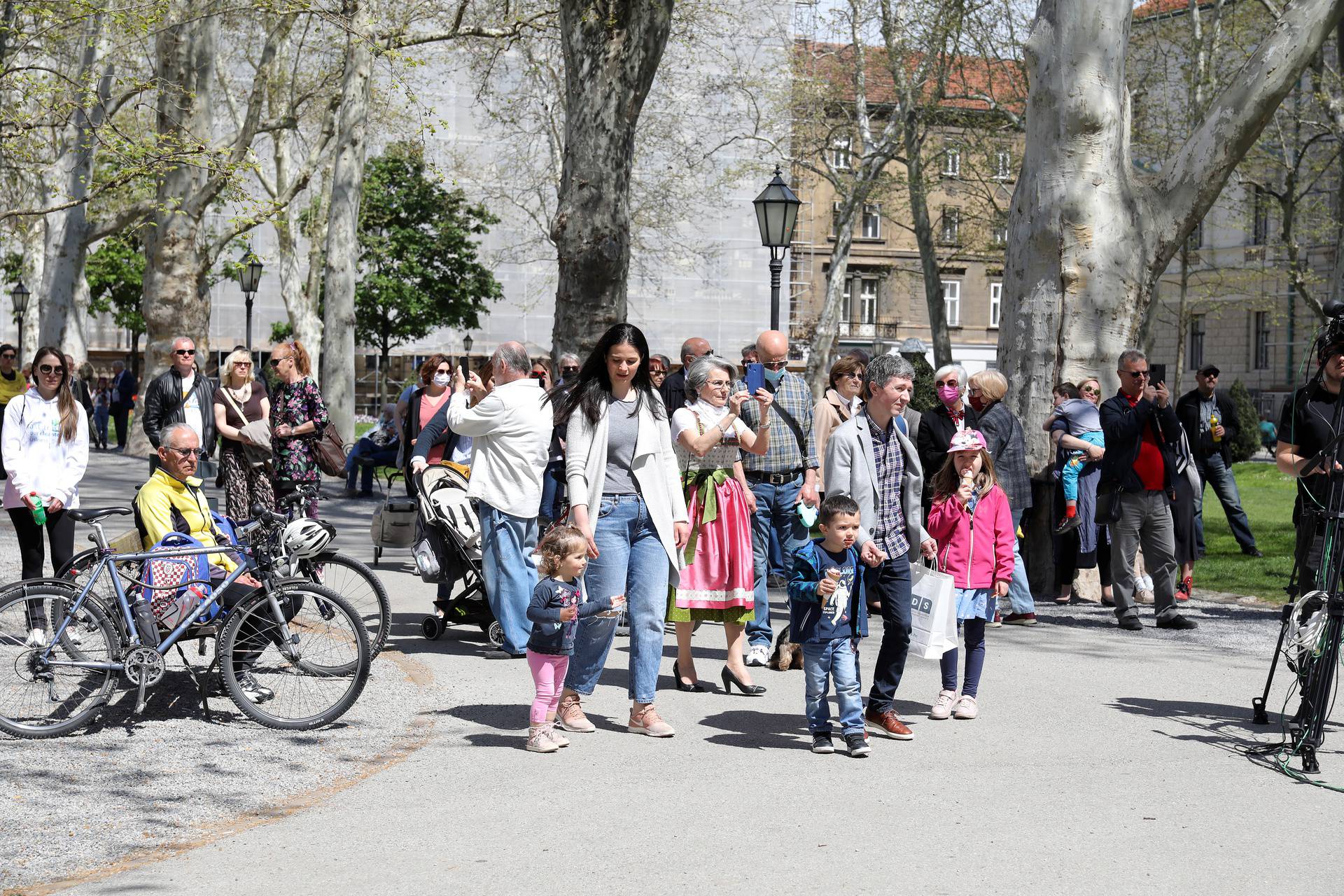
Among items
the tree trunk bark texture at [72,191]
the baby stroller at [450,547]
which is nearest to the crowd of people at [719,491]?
the baby stroller at [450,547]

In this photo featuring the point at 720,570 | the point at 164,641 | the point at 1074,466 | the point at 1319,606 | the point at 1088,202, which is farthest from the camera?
the point at 1088,202

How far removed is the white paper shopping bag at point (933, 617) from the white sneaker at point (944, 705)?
1.82 feet

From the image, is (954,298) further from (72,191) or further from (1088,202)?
(1088,202)

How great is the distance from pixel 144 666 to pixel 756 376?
14.3 feet

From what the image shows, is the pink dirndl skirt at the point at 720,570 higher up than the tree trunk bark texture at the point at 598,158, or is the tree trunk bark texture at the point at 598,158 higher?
the tree trunk bark texture at the point at 598,158

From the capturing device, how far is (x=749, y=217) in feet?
190

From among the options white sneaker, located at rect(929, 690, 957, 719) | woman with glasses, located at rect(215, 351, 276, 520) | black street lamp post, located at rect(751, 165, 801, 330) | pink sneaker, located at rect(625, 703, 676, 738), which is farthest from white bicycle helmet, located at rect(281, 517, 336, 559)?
black street lamp post, located at rect(751, 165, 801, 330)

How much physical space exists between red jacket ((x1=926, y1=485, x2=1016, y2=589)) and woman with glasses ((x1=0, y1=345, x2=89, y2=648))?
5.12m

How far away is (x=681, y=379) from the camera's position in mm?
11719

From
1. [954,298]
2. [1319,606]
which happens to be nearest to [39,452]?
[1319,606]

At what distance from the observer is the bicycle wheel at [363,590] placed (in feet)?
27.6

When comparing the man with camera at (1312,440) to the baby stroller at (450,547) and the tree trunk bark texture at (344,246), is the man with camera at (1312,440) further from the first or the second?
the tree trunk bark texture at (344,246)

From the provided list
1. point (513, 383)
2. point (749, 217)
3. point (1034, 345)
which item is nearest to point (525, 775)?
point (513, 383)

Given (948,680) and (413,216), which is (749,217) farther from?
(948,680)
